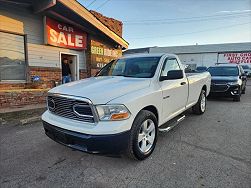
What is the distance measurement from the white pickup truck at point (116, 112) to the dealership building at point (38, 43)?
4.91 metres

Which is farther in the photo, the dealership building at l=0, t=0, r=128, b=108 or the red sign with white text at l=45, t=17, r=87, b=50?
the red sign with white text at l=45, t=17, r=87, b=50

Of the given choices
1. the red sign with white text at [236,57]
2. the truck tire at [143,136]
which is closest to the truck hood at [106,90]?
the truck tire at [143,136]

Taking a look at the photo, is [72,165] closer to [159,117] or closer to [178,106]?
[159,117]

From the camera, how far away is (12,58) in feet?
24.4

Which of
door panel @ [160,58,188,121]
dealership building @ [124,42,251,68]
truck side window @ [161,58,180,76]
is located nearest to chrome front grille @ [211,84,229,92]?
door panel @ [160,58,188,121]

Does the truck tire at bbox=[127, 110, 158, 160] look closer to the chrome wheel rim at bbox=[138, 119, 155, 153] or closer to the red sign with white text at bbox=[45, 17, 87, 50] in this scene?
the chrome wheel rim at bbox=[138, 119, 155, 153]

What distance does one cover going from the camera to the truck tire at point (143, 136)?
2992 mm

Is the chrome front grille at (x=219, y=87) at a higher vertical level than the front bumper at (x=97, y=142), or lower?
higher

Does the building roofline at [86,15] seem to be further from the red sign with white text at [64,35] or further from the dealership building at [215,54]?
the dealership building at [215,54]

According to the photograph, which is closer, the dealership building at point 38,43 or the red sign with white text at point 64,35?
the dealership building at point 38,43

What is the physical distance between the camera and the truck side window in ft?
13.3

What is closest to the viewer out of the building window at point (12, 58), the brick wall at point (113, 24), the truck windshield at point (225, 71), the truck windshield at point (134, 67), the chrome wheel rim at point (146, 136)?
the chrome wheel rim at point (146, 136)

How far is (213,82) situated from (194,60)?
34291mm

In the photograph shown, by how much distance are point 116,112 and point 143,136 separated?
0.84m
